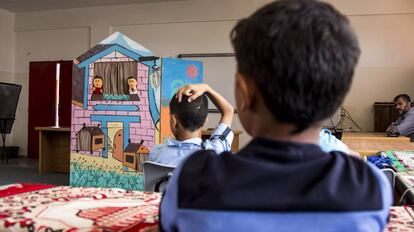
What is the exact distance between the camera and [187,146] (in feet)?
4.50

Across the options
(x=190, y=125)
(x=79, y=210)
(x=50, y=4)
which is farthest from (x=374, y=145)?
(x=50, y=4)

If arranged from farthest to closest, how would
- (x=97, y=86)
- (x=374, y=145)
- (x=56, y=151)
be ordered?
(x=56, y=151)
(x=97, y=86)
(x=374, y=145)

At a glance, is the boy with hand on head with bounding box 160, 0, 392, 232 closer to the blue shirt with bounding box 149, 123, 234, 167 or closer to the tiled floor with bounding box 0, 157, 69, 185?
the blue shirt with bounding box 149, 123, 234, 167

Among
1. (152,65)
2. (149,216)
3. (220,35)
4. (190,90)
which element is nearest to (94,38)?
(220,35)

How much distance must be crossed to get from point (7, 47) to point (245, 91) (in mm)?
7801

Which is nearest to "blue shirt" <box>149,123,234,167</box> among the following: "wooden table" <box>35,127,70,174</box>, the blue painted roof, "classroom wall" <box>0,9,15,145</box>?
the blue painted roof

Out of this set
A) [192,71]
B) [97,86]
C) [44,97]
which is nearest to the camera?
[97,86]

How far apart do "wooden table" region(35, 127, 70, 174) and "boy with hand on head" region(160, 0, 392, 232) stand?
5043 mm

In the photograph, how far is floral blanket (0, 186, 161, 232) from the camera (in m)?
0.71

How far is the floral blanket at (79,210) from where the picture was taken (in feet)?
2.31

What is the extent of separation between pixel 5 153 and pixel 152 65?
4639 millimetres

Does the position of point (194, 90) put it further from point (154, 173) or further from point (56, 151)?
point (56, 151)

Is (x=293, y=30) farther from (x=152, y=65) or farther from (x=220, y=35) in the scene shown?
(x=220, y=35)

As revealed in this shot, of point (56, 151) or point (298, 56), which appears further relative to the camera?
point (56, 151)
